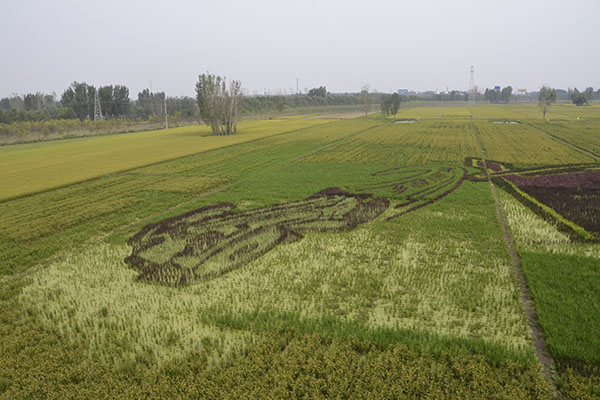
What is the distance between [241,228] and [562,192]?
19.0 m

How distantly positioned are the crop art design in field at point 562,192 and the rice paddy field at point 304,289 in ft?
0.53

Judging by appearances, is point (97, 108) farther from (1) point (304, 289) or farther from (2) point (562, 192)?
(2) point (562, 192)

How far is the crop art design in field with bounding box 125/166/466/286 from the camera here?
44.3 feet

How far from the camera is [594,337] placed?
8.50 meters

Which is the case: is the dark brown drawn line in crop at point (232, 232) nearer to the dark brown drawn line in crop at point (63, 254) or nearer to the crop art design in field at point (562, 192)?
the dark brown drawn line in crop at point (63, 254)

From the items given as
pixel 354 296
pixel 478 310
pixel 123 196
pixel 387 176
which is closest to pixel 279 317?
pixel 354 296

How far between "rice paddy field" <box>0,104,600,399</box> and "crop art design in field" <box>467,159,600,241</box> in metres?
0.16

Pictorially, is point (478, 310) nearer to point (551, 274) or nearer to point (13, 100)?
point (551, 274)

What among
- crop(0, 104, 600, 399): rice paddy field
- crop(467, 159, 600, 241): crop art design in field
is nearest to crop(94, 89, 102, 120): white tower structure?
crop(0, 104, 600, 399): rice paddy field

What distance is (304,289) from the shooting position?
1168 cm

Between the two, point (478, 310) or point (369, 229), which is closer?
point (478, 310)

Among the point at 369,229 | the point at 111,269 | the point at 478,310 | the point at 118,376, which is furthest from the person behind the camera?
the point at 369,229

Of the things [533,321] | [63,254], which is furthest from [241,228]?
[533,321]

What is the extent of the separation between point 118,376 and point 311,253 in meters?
8.00
